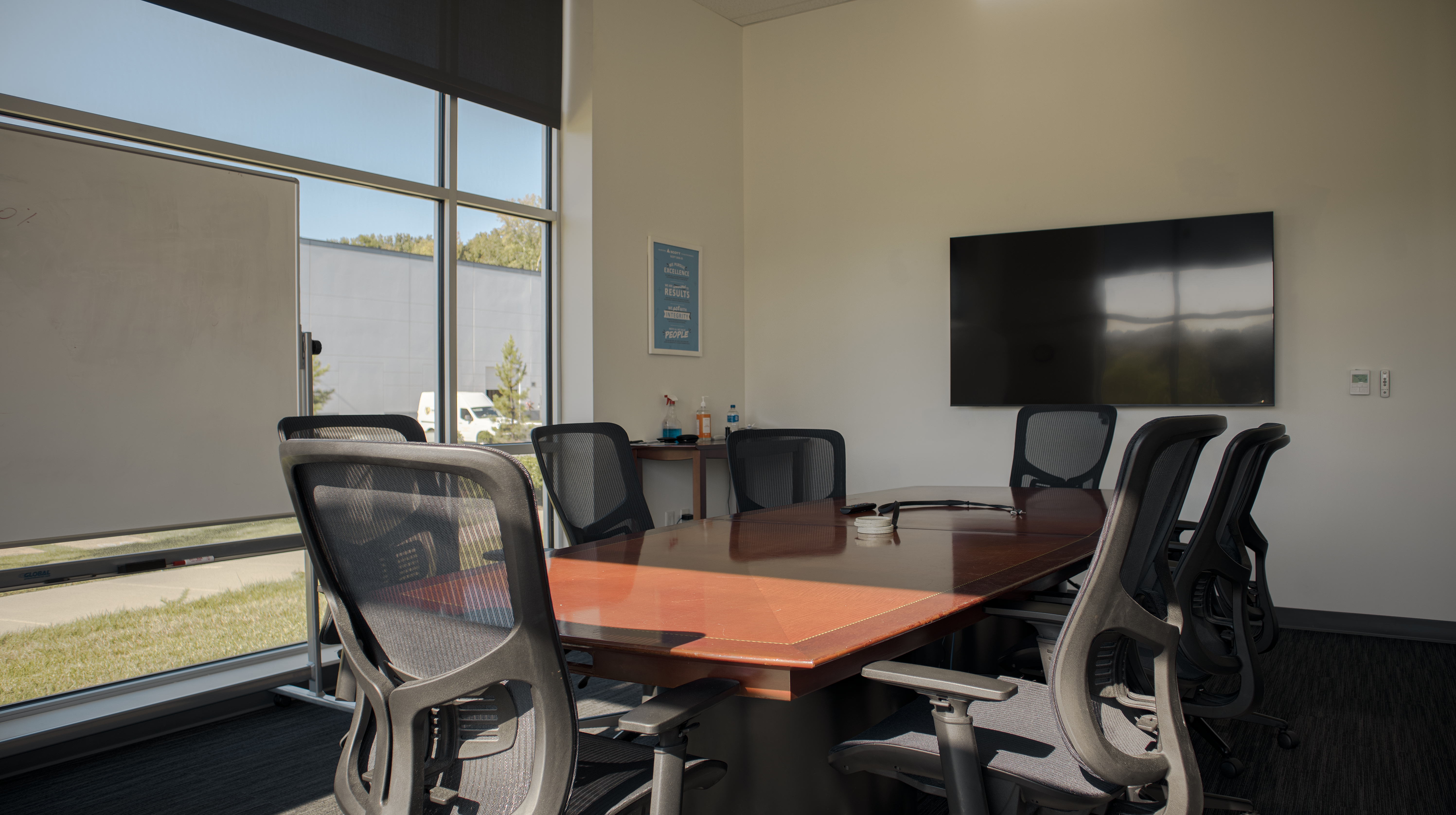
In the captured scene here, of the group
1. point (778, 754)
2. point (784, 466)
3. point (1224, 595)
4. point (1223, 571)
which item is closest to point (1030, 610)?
point (778, 754)

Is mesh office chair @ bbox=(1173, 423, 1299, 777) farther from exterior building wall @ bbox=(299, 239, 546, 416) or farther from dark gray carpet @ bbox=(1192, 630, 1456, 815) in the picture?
exterior building wall @ bbox=(299, 239, 546, 416)

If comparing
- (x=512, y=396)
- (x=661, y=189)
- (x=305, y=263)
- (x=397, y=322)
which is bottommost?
(x=512, y=396)

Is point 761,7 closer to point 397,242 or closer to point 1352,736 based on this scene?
point 397,242

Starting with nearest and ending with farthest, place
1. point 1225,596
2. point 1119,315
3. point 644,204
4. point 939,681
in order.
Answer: point 939,681 → point 1225,596 → point 1119,315 → point 644,204

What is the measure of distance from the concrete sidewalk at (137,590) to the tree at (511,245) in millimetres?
1783

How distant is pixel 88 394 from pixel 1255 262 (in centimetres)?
533

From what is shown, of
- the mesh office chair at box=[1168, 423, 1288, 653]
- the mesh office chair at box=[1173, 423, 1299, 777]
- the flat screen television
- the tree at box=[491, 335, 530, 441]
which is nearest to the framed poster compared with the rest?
the tree at box=[491, 335, 530, 441]

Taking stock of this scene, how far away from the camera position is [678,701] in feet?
4.28

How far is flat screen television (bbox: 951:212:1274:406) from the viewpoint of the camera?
465cm

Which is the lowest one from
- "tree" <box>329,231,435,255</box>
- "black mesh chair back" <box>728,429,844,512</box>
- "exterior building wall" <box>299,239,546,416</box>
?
"black mesh chair back" <box>728,429,844,512</box>

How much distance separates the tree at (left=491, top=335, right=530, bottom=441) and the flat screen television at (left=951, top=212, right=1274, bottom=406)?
2.61 m

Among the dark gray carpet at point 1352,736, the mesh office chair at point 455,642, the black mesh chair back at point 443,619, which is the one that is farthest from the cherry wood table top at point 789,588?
the dark gray carpet at point 1352,736

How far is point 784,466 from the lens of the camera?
377 centimetres

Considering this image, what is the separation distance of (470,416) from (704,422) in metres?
1.59
